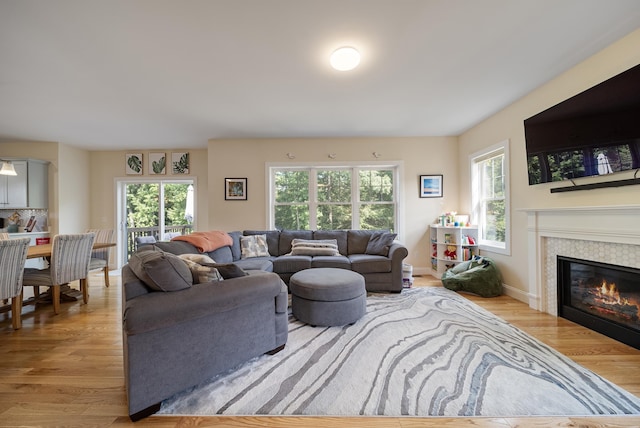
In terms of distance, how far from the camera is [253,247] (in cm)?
397

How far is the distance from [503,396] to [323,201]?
3700 mm

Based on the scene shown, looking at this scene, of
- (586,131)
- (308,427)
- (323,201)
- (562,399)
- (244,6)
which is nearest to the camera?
(308,427)

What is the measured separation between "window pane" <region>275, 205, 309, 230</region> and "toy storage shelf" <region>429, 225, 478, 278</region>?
233 cm

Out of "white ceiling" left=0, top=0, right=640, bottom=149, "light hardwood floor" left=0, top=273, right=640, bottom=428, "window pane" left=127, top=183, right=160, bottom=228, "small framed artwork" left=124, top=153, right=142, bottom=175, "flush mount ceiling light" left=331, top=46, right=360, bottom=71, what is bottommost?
"light hardwood floor" left=0, top=273, right=640, bottom=428

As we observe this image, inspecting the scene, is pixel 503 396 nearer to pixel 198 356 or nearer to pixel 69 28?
pixel 198 356

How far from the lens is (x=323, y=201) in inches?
189

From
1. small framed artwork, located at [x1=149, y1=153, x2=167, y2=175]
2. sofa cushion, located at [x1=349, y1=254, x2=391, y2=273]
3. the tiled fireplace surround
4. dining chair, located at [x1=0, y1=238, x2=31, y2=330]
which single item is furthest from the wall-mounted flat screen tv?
small framed artwork, located at [x1=149, y1=153, x2=167, y2=175]

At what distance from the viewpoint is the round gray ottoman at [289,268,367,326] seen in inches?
95.3

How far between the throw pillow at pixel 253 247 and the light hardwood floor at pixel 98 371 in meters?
1.64

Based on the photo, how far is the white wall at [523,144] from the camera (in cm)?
214

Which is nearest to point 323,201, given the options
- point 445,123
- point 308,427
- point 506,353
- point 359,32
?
point 445,123

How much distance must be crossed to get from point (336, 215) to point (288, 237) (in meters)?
1.10

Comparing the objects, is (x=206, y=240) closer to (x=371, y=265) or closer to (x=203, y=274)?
(x=203, y=274)

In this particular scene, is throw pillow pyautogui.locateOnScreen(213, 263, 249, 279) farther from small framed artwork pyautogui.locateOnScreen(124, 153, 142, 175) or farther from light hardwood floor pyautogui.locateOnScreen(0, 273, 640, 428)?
small framed artwork pyautogui.locateOnScreen(124, 153, 142, 175)
